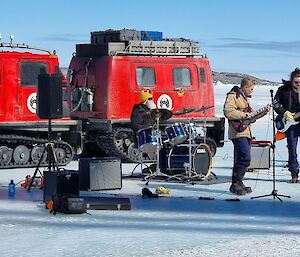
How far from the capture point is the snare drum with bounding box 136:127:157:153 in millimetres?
13758

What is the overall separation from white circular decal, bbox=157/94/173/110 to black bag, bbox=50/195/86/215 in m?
7.58

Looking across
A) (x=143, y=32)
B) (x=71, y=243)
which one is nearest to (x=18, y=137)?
(x=143, y=32)

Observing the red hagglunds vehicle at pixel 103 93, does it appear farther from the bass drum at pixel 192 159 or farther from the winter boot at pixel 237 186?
the winter boot at pixel 237 186

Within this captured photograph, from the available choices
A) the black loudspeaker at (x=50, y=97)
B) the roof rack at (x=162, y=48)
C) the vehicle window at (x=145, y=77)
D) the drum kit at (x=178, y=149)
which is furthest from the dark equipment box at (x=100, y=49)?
the black loudspeaker at (x=50, y=97)

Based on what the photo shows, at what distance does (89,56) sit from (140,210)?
7.87 m

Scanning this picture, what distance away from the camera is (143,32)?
60.3 feet

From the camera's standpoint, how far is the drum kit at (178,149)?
13750 millimetres

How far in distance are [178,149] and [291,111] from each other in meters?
1.89

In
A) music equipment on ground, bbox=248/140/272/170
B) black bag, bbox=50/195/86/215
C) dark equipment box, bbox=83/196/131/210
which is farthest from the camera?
music equipment on ground, bbox=248/140/272/170

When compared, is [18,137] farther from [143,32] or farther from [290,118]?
[290,118]

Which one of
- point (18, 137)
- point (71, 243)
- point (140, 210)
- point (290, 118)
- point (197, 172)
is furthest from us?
point (18, 137)

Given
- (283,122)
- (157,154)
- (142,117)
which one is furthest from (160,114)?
(283,122)

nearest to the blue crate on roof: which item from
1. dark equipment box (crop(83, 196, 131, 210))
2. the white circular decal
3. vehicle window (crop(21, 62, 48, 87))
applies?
the white circular decal

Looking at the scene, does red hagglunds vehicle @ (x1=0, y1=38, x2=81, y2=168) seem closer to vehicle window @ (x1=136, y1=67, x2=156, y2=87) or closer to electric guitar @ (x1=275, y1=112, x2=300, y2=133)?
vehicle window @ (x1=136, y1=67, x2=156, y2=87)
